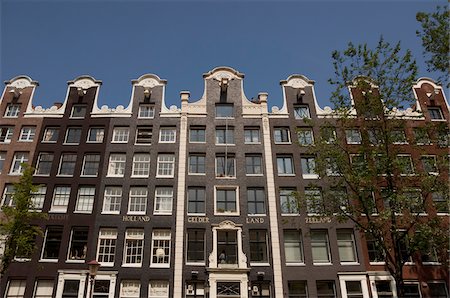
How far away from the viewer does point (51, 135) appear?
1458 inches

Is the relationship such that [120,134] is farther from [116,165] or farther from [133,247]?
[133,247]

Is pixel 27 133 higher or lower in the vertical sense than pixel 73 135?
higher

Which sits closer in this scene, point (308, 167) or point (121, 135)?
point (308, 167)

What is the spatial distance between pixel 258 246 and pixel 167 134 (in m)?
14.2

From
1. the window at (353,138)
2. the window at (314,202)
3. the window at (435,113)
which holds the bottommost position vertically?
the window at (314,202)

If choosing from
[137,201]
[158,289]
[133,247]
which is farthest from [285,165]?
[158,289]

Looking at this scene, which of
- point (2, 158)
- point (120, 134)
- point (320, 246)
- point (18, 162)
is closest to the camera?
point (320, 246)

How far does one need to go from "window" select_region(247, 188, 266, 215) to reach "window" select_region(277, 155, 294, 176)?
273 cm

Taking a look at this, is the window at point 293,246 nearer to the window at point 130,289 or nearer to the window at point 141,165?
the window at point 130,289

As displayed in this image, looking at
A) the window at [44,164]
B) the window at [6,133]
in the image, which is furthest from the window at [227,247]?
the window at [6,133]

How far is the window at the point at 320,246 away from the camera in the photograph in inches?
1230

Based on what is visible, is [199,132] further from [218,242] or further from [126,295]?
[126,295]

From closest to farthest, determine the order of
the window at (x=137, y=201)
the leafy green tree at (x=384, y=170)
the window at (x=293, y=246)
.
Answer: the leafy green tree at (x=384, y=170) → the window at (x=293, y=246) → the window at (x=137, y=201)

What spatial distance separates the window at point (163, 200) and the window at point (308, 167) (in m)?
12.6
